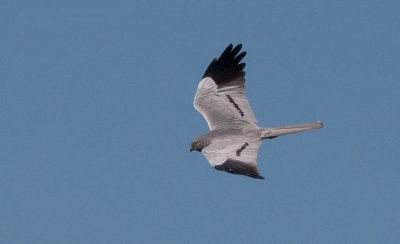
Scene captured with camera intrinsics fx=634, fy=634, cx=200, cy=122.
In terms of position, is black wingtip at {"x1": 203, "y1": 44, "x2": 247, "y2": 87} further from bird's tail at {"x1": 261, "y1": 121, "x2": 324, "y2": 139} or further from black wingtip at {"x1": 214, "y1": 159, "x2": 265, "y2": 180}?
black wingtip at {"x1": 214, "y1": 159, "x2": 265, "y2": 180}

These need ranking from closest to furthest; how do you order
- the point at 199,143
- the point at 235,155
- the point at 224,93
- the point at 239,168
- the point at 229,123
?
the point at 239,168
the point at 235,155
the point at 199,143
the point at 229,123
the point at 224,93

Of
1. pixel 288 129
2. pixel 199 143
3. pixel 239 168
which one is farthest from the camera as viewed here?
pixel 199 143

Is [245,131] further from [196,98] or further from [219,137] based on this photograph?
[196,98]

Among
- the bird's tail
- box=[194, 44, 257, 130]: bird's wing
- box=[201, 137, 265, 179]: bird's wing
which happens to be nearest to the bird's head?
box=[201, 137, 265, 179]: bird's wing

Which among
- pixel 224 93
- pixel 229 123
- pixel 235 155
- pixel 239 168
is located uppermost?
pixel 224 93

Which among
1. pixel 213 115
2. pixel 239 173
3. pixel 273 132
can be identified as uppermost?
pixel 213 115

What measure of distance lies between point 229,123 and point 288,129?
6.49 feet

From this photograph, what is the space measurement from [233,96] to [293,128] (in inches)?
98.5

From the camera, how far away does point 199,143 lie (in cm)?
1925

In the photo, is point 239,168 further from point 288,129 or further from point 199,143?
point 288,129

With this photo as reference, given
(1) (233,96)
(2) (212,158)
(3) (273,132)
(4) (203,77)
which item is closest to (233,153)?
(2) (212,158)

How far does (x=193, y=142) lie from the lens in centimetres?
1945

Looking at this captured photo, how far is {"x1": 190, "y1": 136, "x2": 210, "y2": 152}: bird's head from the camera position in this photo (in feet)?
62.6

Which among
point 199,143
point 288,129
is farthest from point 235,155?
point 288,129
